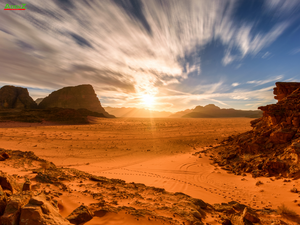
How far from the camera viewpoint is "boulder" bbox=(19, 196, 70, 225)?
2.22m

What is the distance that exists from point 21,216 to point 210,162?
36.7 feet

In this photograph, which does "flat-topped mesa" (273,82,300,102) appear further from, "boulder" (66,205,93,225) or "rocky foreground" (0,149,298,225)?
"boulder" (66,205,93,225)

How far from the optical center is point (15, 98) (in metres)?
47.8

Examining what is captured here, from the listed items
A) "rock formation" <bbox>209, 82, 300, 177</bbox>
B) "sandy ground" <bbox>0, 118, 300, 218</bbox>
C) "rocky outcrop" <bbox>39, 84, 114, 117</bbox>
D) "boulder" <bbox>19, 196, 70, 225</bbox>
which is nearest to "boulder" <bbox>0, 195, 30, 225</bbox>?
"boulder" <bbox>19, 196, 70, 225</bbox>

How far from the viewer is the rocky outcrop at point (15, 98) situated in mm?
45125

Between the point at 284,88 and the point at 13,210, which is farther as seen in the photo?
the point at 284,88

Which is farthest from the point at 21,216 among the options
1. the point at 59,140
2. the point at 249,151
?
the point at 59,140

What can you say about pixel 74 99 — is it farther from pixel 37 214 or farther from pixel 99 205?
pixel 37 214

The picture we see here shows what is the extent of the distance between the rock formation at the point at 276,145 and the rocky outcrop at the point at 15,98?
62681 millimetres

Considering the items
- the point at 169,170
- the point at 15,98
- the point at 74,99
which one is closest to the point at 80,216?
the point at 169,170

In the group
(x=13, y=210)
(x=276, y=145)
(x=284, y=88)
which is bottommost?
(x=276, y=145)

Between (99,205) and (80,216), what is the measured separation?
727 millimetres

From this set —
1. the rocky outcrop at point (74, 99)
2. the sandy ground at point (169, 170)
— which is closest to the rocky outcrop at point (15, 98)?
the rocky outcrop at point (74, 99)

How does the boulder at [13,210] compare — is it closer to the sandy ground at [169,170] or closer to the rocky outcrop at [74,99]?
the sandy ground at [169,170]
